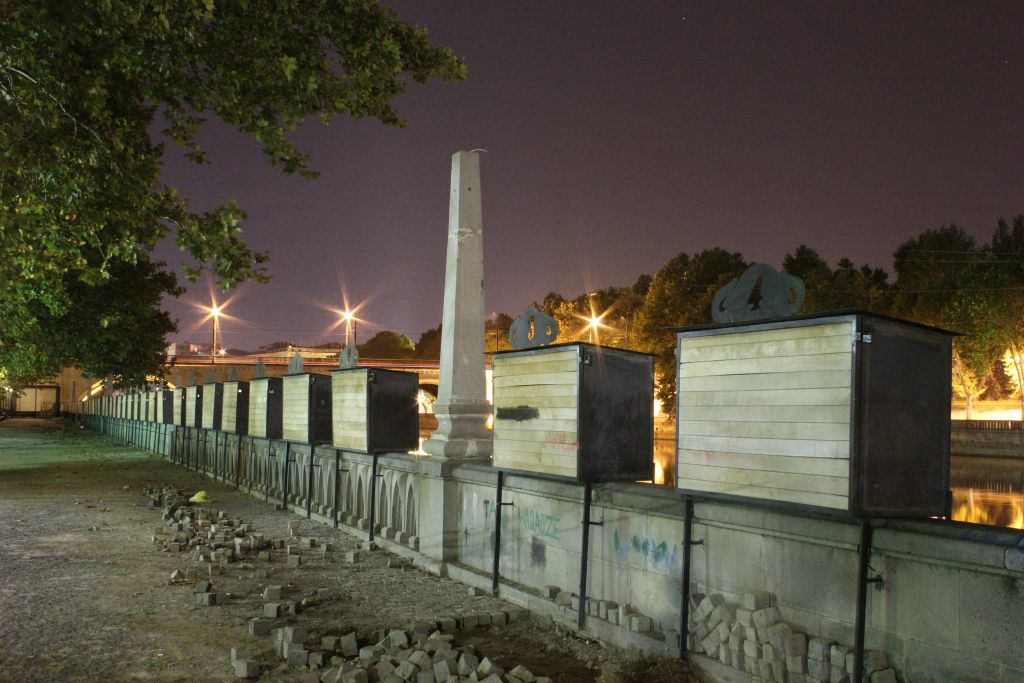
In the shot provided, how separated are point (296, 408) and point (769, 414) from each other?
1137 cm

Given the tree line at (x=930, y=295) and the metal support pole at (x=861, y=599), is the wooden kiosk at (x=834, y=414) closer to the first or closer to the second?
the metal support pole at (x=861, y=599)

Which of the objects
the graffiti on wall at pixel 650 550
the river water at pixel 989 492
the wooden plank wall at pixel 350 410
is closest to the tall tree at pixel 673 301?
the river water at pixel 989 492

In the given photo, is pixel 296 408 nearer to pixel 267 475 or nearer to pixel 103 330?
pixel 267 475

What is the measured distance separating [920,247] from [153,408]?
46.9 m

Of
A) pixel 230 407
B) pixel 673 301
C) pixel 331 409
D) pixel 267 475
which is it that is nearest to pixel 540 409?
pixel 331 409

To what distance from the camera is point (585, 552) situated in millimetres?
7086

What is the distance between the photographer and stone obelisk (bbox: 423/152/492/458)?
1027cm

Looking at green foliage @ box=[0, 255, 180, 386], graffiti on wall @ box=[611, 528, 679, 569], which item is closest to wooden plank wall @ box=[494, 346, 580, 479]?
graffiti on wall @ box=[611, 528, 679, 569]

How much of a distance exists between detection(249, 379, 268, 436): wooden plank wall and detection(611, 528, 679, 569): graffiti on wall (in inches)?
478

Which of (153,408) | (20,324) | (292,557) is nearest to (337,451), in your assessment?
(292,557)

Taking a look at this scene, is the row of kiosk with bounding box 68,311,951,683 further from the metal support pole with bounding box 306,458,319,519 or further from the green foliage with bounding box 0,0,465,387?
the metal support pole with bounding box 306,458,319,519

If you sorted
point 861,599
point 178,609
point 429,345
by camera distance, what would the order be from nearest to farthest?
point 861,599 < point 178,609 < point 429,345

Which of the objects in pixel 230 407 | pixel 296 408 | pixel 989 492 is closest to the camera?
pixel 296 408

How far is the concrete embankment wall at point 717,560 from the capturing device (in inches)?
165
